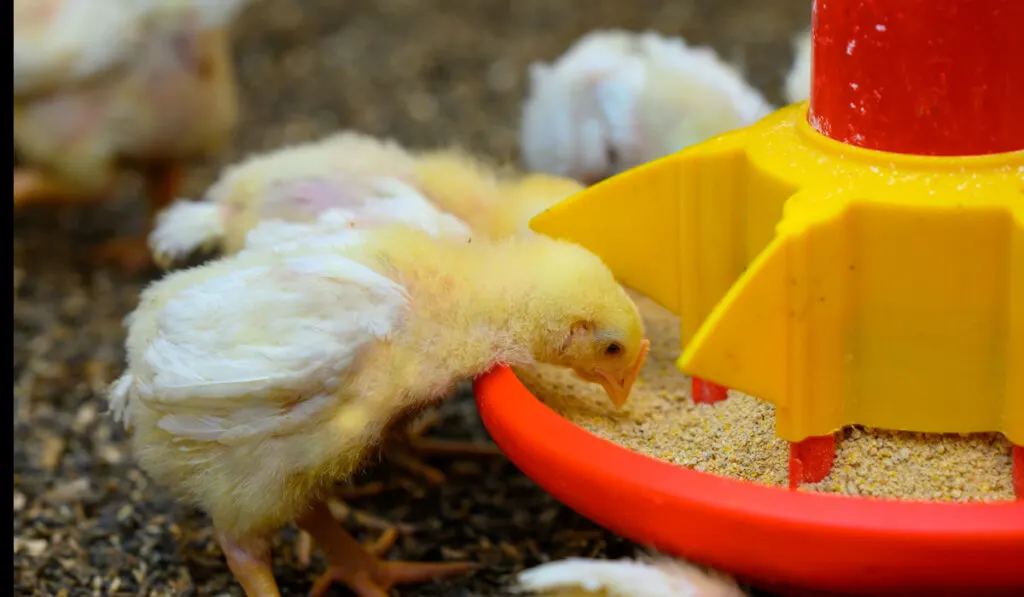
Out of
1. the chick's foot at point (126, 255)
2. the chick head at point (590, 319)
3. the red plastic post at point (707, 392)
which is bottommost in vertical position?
the chick's foot at point (126, 255)

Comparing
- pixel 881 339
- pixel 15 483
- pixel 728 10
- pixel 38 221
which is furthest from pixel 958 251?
pixel 728 10

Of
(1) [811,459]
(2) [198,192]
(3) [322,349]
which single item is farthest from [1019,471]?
(2) [198,192]

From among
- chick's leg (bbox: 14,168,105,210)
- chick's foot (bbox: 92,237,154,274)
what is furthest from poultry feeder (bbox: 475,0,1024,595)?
chick's foot (bbox: 92,237,154,274)

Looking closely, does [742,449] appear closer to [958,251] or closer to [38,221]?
[958,251]

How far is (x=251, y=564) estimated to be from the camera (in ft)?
6.36

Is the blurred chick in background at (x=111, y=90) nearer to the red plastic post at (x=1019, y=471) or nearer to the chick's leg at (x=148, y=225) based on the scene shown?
the chick's leg at (x=148, y=225)

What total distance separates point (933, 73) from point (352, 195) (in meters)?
1.02

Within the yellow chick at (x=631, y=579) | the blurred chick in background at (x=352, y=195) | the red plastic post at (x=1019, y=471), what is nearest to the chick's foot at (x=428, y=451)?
the blurred chick in background at (x=352, y=195)

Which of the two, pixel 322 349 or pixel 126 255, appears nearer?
pixel 322 349

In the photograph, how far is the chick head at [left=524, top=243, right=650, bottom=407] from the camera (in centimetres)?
186

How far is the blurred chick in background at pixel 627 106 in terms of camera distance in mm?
2686

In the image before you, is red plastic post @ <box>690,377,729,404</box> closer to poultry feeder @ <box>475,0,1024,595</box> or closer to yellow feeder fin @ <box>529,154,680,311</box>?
yellow feeder fin @ <box>529,154,680,311</box>

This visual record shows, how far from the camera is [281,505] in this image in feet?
5.96

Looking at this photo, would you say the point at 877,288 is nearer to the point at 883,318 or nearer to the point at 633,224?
the point at 883,318
